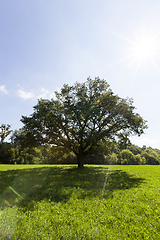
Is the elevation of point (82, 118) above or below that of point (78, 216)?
above

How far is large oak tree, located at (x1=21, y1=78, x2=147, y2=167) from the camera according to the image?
2214 centimetres

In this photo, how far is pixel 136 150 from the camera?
11738cm

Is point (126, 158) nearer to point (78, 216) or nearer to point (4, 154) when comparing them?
point (4, 154)

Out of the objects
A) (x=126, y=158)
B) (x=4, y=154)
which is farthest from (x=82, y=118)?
(x=126, y=158)

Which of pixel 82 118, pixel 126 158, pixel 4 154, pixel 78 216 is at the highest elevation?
pixel 82 118

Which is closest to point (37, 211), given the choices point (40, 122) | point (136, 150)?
point (40, 122)

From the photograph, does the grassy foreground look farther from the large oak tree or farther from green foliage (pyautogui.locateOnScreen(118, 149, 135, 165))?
green foliage (pyautogui.locateOnScreen(118, 149, 135, 165))

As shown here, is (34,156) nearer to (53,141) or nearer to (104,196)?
(53,141)

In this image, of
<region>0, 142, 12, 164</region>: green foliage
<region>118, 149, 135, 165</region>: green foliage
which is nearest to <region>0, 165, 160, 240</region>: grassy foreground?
<region>0, 142, 12, 164</region>: green foliage

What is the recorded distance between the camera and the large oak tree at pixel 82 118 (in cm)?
2214

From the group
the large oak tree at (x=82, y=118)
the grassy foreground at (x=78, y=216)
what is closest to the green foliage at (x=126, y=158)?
the large oak tree at (x=82, y=118)

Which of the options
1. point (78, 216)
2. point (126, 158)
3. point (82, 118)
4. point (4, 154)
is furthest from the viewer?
point (126, 158)

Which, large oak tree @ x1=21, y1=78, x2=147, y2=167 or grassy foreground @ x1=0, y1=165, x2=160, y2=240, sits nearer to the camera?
grassy foreground @ x1=0, y1=165, x2=160, y2=240

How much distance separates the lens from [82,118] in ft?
85.1
